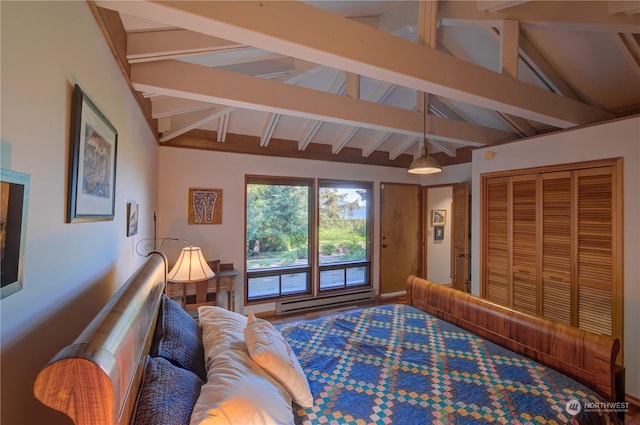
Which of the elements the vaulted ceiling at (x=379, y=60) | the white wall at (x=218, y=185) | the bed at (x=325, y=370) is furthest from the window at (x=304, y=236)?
the bed at (x=325, y=370)

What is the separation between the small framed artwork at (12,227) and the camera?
664 mm

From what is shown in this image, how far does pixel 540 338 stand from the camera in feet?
5.86

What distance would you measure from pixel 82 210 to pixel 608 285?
13.2ft

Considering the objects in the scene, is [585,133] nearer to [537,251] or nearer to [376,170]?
[537,251]

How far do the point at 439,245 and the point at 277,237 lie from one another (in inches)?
136

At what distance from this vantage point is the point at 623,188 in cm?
254

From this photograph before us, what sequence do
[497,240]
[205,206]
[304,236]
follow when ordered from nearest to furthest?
[497,240] → [205,206] → [304,236]

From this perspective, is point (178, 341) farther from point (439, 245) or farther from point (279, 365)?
point (439, 245)

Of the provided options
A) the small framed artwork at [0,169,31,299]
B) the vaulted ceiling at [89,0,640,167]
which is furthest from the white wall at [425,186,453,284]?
the small framed artwork at [0,169,31,299]

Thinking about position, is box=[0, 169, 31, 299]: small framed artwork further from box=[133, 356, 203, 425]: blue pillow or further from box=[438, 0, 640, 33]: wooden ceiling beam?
box=[438, 0, 640, 33]: wooden ceiling beam

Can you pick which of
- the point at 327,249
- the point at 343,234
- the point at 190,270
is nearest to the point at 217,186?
the point at 190,270

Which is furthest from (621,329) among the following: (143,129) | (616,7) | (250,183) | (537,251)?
(143,129)

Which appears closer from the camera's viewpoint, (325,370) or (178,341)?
(178,341)

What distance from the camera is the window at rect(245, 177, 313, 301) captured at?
14.1 ft
